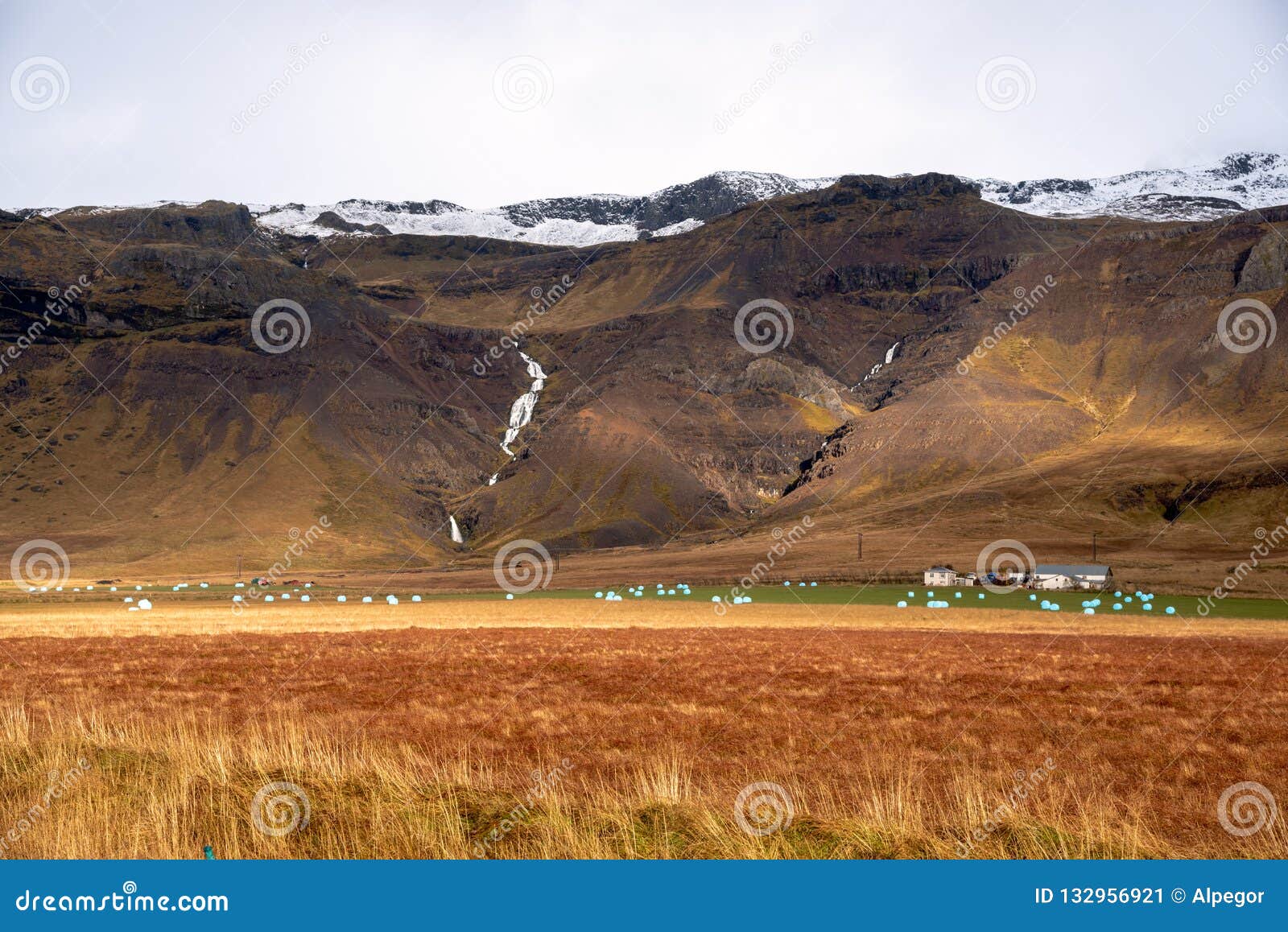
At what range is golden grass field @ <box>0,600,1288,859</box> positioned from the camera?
10.3m

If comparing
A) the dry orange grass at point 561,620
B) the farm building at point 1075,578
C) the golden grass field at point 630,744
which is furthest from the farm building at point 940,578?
the golden grass field at point 630,744

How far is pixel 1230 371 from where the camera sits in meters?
185

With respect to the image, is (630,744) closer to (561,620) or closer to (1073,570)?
(561,620)

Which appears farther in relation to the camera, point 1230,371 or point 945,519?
point 1230,371

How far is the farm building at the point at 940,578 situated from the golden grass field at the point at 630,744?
5748 centimetres

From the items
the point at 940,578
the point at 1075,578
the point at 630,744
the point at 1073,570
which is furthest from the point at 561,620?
the point at 1073,570

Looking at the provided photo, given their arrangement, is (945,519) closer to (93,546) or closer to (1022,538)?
(1022,538)

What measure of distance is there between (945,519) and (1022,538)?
1526 centimetres

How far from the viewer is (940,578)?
344 feet

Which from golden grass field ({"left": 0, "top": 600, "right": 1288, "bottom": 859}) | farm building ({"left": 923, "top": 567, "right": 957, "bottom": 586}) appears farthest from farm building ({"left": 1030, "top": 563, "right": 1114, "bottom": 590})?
golden grass field ({"left": 0, "top": 600, "right": 1288, "bottom": 859})

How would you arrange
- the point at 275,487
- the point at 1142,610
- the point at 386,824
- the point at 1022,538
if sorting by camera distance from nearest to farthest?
the point at 386,824 → the point at 1142,610 → the point at 1022,538 → the point at 275,487

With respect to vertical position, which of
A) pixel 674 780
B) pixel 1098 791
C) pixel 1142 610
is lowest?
pixel 1142 610

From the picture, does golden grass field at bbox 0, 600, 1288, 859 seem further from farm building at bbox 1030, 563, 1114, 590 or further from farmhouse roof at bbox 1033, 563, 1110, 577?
farmhouse roof at bbox 1033, 563, 1110, 577

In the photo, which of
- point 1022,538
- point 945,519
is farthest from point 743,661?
point 945,519
